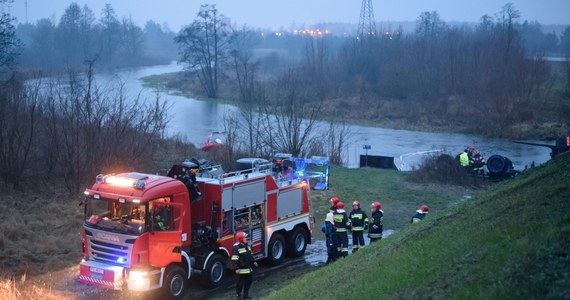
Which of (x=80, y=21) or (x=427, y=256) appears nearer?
(x=427, y=256)

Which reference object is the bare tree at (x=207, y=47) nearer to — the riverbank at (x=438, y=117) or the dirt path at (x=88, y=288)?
the riverbank at (x=438, y=117)

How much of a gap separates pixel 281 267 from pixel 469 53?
59023 millimetres

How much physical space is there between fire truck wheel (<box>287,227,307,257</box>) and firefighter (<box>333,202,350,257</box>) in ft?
4.87

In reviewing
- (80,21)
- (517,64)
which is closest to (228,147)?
(517,64)

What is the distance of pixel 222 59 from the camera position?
231 ft

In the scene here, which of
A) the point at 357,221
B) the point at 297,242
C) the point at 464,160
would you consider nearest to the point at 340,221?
the point at 357,221

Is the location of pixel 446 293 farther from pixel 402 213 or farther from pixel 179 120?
pixel 179 120

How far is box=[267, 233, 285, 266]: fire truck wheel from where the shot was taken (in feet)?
48.8

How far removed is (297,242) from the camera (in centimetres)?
1587

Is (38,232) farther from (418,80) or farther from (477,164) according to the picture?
(418,80)

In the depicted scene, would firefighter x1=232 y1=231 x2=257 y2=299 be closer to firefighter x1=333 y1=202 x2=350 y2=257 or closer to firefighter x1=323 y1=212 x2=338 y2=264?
firefighter x1=323 y1=212 x2=338 y2=264

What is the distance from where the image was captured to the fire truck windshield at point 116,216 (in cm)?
1168

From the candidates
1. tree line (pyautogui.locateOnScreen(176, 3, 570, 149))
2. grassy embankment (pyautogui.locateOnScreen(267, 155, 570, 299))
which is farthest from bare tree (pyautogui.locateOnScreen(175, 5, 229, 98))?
grassy embankment (pyautogui.locateOnScreen(267, 155, 570, 299))

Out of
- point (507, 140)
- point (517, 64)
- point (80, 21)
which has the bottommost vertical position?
point (507, 140)
